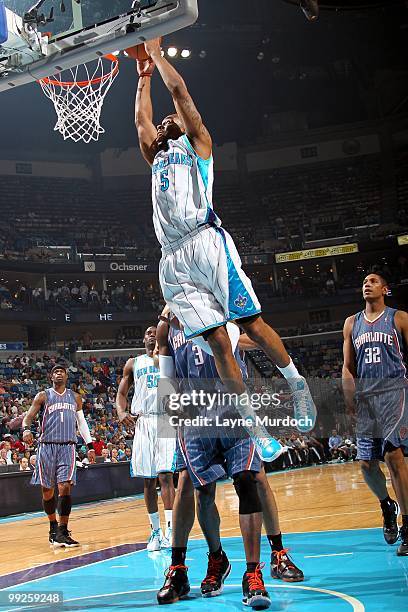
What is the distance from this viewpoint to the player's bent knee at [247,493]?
445cm

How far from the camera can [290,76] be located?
3130 cm

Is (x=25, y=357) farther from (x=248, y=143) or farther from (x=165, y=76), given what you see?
(x=165, y=76)

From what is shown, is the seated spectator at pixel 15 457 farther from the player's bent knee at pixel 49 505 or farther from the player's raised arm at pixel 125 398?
the player's raised arm at pixel 125 398

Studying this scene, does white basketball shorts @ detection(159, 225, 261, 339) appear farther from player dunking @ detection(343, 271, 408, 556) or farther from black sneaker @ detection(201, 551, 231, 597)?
player dunking @ detection(343, 271, 408, 556)

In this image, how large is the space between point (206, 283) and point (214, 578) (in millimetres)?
1935

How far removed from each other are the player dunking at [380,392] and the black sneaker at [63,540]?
3791 mm

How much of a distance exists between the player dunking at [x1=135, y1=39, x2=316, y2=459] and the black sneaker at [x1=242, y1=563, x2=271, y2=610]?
0.74m

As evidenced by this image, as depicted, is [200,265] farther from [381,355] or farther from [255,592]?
[381,355]

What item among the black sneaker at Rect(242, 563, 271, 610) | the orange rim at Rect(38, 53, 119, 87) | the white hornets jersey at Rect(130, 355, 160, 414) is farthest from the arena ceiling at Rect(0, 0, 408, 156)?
the black sneaker at Rect(242, 563, 271, 610)

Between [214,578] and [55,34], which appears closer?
[214,578]

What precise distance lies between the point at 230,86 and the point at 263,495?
92.3 feet

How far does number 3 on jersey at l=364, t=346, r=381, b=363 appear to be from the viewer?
600 centimetres

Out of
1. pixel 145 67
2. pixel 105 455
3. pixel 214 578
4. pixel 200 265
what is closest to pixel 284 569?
pixel 214 578

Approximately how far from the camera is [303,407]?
4.36 metres
